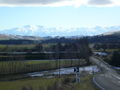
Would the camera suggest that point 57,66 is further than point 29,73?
Yes

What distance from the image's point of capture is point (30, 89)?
2841cm

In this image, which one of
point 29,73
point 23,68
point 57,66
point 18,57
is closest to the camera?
point 29,73

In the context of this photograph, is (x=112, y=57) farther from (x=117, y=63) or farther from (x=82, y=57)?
(x=82, y=57)

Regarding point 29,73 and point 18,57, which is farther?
point 18,57

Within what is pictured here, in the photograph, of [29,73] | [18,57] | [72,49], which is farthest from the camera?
[72,49]

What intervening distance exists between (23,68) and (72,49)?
3305 cm

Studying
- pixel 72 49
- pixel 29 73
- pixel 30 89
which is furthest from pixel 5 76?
pixel 72 49

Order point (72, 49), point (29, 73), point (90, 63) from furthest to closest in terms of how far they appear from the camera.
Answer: point (72, 49) → point (90, 63) → point (29, 73)

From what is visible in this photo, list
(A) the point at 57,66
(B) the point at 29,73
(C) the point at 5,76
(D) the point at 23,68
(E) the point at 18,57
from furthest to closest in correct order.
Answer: (E) the point at 18,57, (A) the point at 57,66, (D) the point at 23,68, (B) the point at 29,73, (C) the point at 5,76

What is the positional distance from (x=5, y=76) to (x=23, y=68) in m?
8.84

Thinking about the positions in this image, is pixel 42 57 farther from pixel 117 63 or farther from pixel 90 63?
pixel 117 63

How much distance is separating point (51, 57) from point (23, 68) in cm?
1949

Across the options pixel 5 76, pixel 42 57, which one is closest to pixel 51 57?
pixel 42 57

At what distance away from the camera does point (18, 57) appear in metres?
74.6
